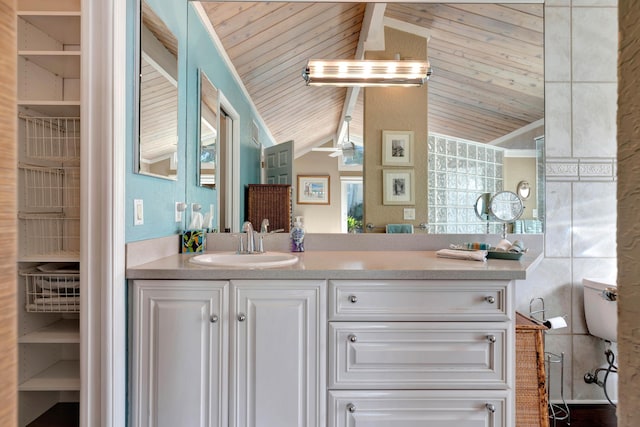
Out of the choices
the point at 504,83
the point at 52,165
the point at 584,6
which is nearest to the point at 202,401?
the point at 52,165

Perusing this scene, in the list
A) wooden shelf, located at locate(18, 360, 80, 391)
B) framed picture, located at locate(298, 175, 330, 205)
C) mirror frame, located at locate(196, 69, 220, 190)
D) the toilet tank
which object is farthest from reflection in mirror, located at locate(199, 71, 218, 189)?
the toilet tank

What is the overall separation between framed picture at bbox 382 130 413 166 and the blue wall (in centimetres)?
68

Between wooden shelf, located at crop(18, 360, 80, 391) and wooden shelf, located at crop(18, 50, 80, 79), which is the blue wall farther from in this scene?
wooden shelf, located at crop(18, 360, 80, 391)

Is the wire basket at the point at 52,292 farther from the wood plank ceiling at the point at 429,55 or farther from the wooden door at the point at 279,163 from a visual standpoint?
the wood plank ceiling at the point at 429,55

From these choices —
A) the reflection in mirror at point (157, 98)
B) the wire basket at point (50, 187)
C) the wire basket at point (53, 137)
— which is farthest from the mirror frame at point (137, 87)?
the wire basket at point (50, 187)

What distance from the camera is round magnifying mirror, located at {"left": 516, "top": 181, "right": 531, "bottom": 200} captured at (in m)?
2.11

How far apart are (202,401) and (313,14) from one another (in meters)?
2.05

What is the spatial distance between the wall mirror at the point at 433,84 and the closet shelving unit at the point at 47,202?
0.78 m

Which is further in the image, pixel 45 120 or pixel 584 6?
pixel 584 6

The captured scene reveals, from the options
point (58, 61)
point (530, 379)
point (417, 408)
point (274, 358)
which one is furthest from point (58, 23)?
point (530, 379)

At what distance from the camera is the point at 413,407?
143 cm

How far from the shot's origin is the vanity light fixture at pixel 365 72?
2074 mm

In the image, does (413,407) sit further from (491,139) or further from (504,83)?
(504,83)

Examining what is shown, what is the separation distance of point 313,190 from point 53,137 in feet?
4.29
